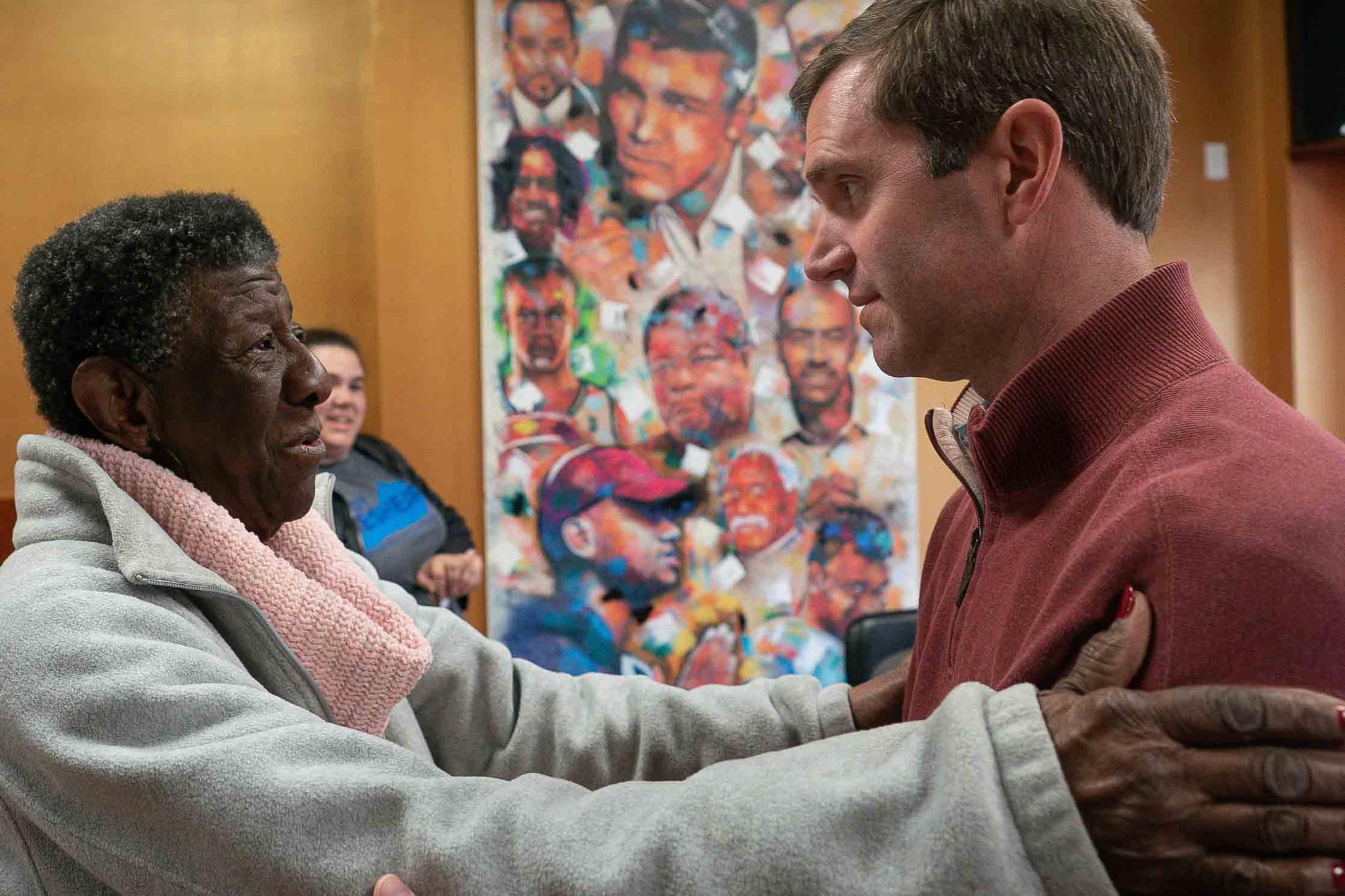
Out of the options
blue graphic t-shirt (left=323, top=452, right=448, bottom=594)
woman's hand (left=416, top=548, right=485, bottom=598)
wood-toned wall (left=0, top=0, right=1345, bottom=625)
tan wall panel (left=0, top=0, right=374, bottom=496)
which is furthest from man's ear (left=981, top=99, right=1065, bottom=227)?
tan wall panel (left=0, top=0, right=374, bottom=496)

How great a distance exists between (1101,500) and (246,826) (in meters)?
0.83

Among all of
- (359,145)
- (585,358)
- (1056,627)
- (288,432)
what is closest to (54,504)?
(288,432)

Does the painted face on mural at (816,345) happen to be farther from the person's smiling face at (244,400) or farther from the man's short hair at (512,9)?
the person's smiling face at (244,400)

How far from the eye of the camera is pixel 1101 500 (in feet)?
3.59

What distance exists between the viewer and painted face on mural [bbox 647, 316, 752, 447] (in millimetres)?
4539

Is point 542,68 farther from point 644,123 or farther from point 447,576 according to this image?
point 447,576

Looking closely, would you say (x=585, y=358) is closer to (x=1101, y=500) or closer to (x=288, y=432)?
(x=288, y=432)

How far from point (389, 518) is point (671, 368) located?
4.09 feet

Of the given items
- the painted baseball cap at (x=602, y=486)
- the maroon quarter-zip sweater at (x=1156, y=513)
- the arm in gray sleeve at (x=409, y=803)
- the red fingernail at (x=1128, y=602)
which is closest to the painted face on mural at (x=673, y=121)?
the painted baseball cap at (x=602, y=486)

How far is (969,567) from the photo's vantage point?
1.36m

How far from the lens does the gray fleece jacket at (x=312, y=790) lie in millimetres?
899

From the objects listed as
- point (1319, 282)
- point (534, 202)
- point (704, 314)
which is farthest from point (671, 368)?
point (1319, 282)

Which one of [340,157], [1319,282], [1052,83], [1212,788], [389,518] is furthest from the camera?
[1319,282]

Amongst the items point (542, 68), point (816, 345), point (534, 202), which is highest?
point (542, 68)
